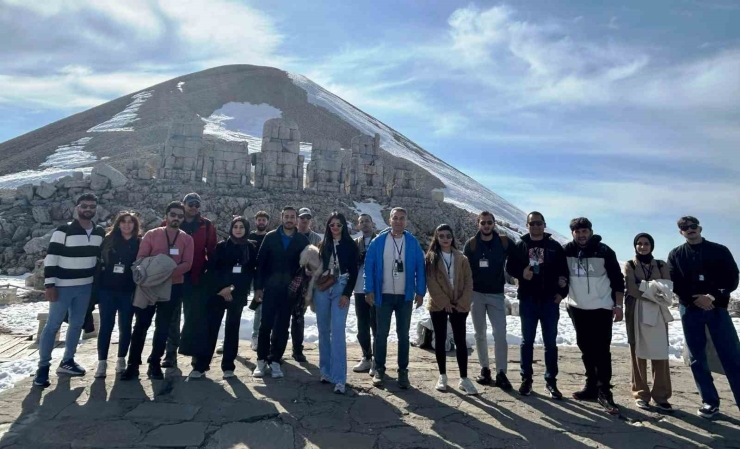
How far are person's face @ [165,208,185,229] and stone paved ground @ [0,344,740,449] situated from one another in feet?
5.75

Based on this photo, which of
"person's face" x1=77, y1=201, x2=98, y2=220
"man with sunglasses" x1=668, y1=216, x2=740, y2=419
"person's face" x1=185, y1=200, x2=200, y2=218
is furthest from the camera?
"person's face" x1=185, y1=200, x2=200, y2=218

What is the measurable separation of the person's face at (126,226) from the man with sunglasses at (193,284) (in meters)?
0.60

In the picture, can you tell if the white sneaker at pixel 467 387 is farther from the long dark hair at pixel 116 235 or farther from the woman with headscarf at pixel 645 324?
the long dark hair at pixel 116 235

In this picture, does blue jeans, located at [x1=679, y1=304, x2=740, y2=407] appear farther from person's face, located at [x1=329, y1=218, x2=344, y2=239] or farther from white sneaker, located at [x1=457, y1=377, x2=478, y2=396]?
person's face, located at [x1=329, y1=218, x2=344, y2=239]

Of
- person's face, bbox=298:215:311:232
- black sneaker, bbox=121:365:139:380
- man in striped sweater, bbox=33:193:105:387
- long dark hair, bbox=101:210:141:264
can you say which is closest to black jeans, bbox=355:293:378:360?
person's face, bbox=298:215:311:232

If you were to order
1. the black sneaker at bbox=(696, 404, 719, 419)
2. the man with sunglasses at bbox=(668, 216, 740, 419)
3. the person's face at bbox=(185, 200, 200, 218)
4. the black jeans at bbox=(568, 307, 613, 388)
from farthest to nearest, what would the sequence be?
the person's face at bbox=(185, 200, 200, 218) < the black jeans at bbox=(568, 307, 613, 388) < the man with sunglasses at bbox=(668, 216, 740, 419) < the black sneaker at bbox=(696, 404, 719, 419)

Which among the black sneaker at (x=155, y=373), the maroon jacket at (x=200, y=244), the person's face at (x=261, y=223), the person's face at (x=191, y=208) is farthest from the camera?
the person's face at (x=261, y=223)

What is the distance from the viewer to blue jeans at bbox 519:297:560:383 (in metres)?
5.23

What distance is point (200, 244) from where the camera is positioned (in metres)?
5.85

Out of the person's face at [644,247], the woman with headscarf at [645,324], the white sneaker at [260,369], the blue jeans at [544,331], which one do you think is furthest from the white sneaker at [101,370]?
the person's face at [644,247]

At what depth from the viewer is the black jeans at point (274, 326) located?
5488mm

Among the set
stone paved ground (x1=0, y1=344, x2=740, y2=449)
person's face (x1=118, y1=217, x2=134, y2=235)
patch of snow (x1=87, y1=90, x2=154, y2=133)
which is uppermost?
patch of snow (x1=87, y1=90, x2=154, y2=133)

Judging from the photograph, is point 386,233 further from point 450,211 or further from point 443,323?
point 450,211

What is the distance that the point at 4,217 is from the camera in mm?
16984
